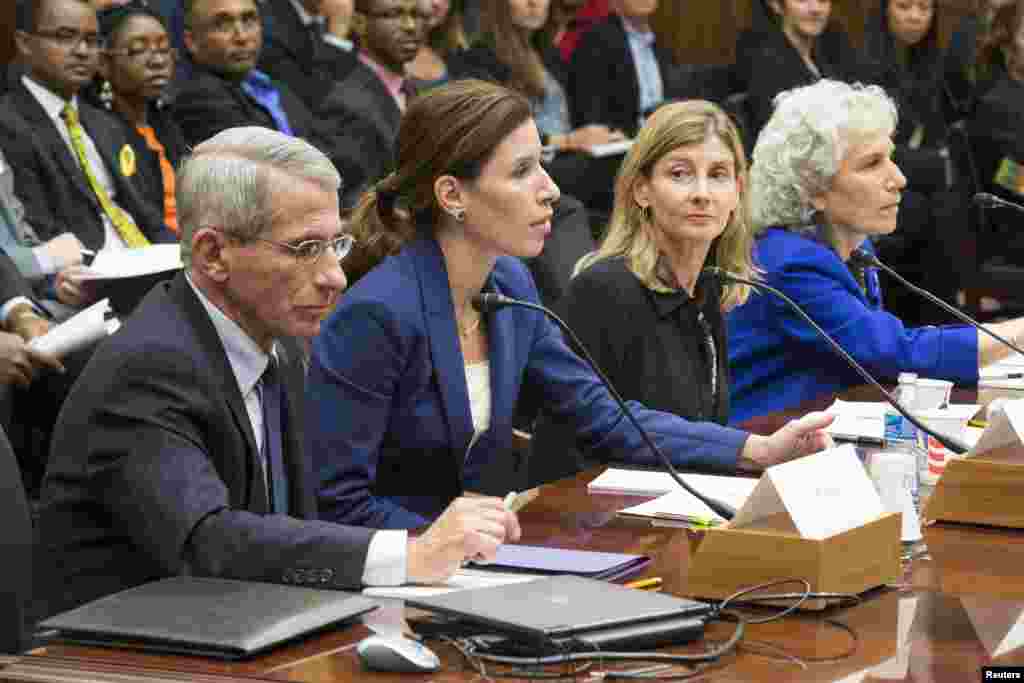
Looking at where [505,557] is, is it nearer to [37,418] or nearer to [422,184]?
[422,184]

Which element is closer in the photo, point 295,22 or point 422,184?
point 422,184

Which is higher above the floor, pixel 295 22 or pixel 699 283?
pixel 295 22

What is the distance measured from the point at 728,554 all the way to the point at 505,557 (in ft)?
0.92

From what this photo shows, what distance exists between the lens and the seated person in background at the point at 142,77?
17.0 ft

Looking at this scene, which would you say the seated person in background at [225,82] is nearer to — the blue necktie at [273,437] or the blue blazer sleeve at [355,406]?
the blue blazer sleeve at [355,406]

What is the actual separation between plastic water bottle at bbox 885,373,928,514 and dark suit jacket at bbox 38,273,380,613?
718 mm

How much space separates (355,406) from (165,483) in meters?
0.59

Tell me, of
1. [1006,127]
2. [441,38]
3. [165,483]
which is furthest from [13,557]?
[441,38]

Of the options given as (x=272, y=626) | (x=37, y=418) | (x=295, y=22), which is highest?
(x=295, y=22)

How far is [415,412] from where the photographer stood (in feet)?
8.18

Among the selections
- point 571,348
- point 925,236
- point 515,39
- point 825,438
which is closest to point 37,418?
point 571,348

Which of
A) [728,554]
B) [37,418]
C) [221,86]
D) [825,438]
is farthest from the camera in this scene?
[221,86]

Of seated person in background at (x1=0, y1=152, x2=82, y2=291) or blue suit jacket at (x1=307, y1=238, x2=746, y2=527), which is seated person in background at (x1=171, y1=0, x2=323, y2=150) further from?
blue suit jacket at (x1=307, y1=238, x2=746, y2=527)

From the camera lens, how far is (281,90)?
5.69 m
